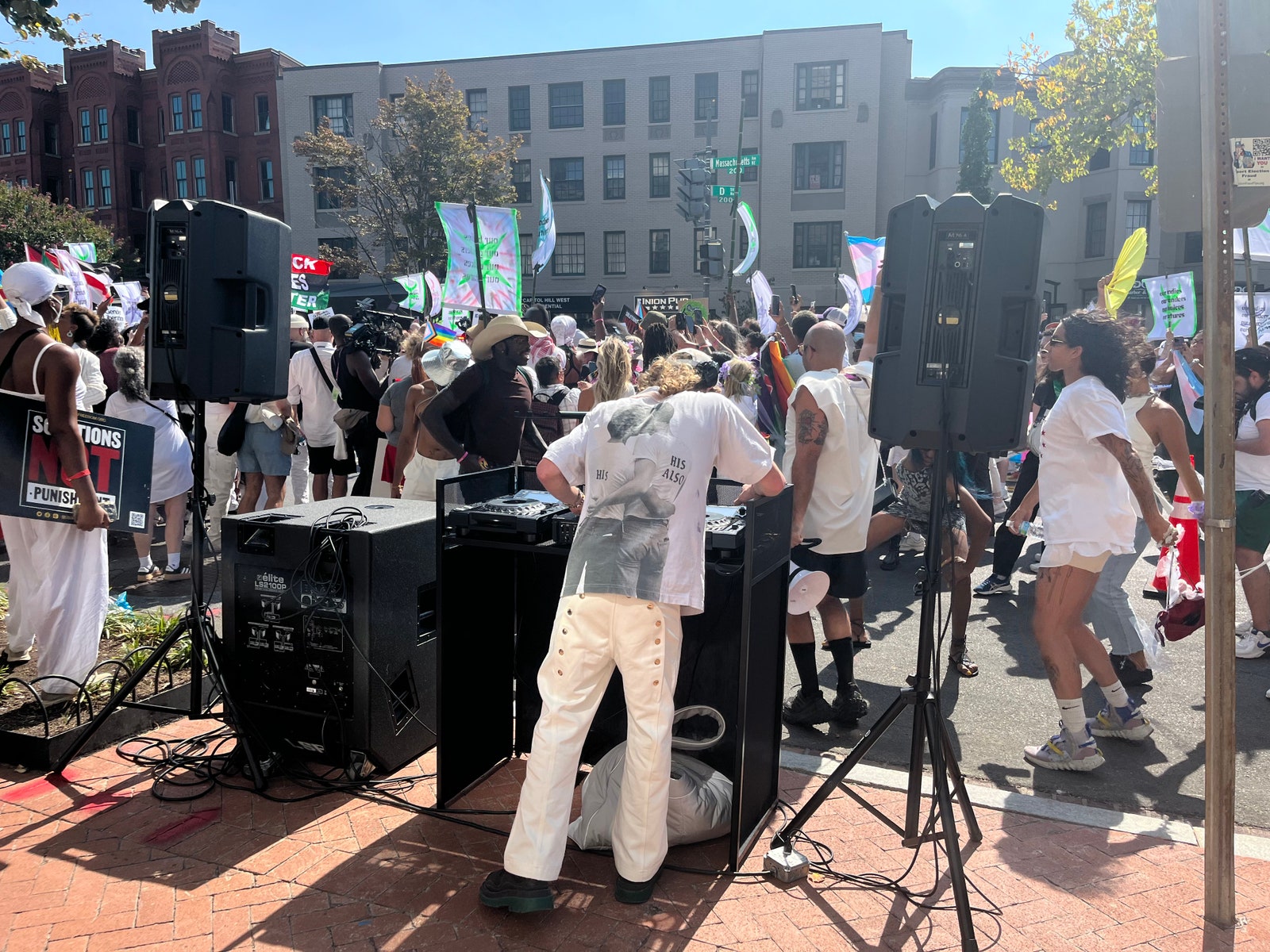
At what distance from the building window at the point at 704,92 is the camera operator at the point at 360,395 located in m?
33.3

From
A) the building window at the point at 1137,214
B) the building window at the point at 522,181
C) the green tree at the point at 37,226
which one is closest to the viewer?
the building window at the point at 1137,214

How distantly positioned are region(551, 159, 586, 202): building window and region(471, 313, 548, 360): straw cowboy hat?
3660cm

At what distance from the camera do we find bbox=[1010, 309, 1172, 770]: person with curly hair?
174 inches

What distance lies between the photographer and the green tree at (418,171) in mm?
36031

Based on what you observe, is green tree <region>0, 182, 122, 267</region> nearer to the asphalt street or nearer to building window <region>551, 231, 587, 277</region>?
building window <region>551, 231, 587, 277</region>

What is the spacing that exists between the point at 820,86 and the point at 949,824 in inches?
1560

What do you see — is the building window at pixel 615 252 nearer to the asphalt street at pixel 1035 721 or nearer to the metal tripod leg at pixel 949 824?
the asphalt street at pixel 1035 721

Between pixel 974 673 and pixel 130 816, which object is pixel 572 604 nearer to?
pixel 130 816

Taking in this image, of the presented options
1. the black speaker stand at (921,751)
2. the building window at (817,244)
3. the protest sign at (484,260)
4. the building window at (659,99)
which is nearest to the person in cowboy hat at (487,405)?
the black speaker stand at (921,751)

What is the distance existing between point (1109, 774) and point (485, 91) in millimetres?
42083

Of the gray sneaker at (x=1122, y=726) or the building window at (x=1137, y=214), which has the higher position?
the building window at (x=1137, y=214)

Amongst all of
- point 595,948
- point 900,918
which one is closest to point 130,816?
point 595,948

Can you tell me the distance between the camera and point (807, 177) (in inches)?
1532

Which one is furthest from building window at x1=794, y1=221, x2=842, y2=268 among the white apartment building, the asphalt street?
the asphalt street
